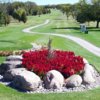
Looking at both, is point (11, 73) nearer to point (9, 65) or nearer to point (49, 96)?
point (9, 65)

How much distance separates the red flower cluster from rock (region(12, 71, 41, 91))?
40.8 inches

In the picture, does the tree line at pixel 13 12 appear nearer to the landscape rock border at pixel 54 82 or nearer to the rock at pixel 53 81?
the landscape rock border at pixel 54 82

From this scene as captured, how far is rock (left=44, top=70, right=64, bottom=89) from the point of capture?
1435 centimetres

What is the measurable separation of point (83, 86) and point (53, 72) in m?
1.34

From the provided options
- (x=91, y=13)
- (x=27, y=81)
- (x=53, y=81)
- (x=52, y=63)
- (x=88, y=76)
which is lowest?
(x=91, y=13)

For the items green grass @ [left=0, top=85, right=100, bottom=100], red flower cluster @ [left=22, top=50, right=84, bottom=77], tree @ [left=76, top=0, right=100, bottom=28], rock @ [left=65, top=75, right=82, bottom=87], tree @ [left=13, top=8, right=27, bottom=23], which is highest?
red flower cluster @ [left=22, top=50, right=84, bottom=77]

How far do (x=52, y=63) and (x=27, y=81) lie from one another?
2676 mm

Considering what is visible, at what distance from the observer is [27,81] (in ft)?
45.3

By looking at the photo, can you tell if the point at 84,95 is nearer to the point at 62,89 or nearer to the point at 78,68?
the point at 62,89

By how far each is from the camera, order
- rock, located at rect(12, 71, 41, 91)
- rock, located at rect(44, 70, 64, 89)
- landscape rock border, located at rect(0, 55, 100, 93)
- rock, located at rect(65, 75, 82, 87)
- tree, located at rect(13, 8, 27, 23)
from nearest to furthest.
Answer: rock, located at rect(12, 71, 41, 91) → landscape rock border, located at rect(0, 55, 100, 93) → rock, located at rect(44, 70, 64, 89) → rock, located at rect(65, 75, 82, 87) → tree, located at rect(13, 8, 27, 23)

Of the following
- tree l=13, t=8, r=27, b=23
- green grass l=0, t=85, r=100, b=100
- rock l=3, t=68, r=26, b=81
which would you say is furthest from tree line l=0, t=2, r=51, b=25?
green grass l=0, t=85, r=100, b=100

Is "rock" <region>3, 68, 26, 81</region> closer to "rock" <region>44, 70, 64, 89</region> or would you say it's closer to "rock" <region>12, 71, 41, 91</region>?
"rock" <region>12, 71, 41, 91</region>

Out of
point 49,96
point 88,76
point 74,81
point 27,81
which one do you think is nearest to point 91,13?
point 88,76

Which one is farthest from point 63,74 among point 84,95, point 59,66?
point 84,95
